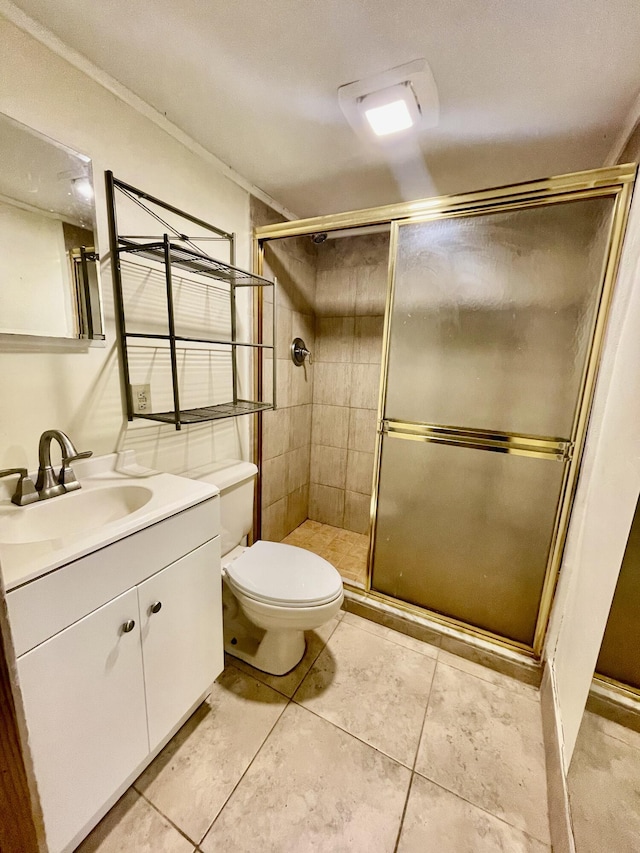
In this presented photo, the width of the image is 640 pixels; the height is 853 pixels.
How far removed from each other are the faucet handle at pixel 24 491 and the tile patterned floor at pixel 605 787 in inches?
64.9

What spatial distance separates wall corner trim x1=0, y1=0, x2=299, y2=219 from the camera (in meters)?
0.86

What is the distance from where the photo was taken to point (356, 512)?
8.01 feet

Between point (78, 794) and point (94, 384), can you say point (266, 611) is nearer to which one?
point (78, 794)

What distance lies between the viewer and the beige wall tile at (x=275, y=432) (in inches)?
77.0

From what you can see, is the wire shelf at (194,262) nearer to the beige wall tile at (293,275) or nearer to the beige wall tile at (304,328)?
the beige wall tile at (293,275)

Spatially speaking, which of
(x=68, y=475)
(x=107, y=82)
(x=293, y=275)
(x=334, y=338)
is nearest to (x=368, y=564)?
(x=68, y=475)

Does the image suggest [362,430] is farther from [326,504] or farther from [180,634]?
[180,634]

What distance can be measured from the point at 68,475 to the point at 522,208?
5.75ft

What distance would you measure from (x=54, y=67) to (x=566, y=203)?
1610 millimetres

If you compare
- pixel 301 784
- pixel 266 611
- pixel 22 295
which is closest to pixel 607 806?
pixel 301 784

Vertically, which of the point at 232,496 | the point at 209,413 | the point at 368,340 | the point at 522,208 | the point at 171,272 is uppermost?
the point at 522,208

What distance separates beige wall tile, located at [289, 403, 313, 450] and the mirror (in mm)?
1305

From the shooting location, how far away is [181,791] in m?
0.97

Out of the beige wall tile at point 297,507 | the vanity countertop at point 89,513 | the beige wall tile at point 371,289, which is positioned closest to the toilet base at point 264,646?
the vanity countertop at point 89,513
